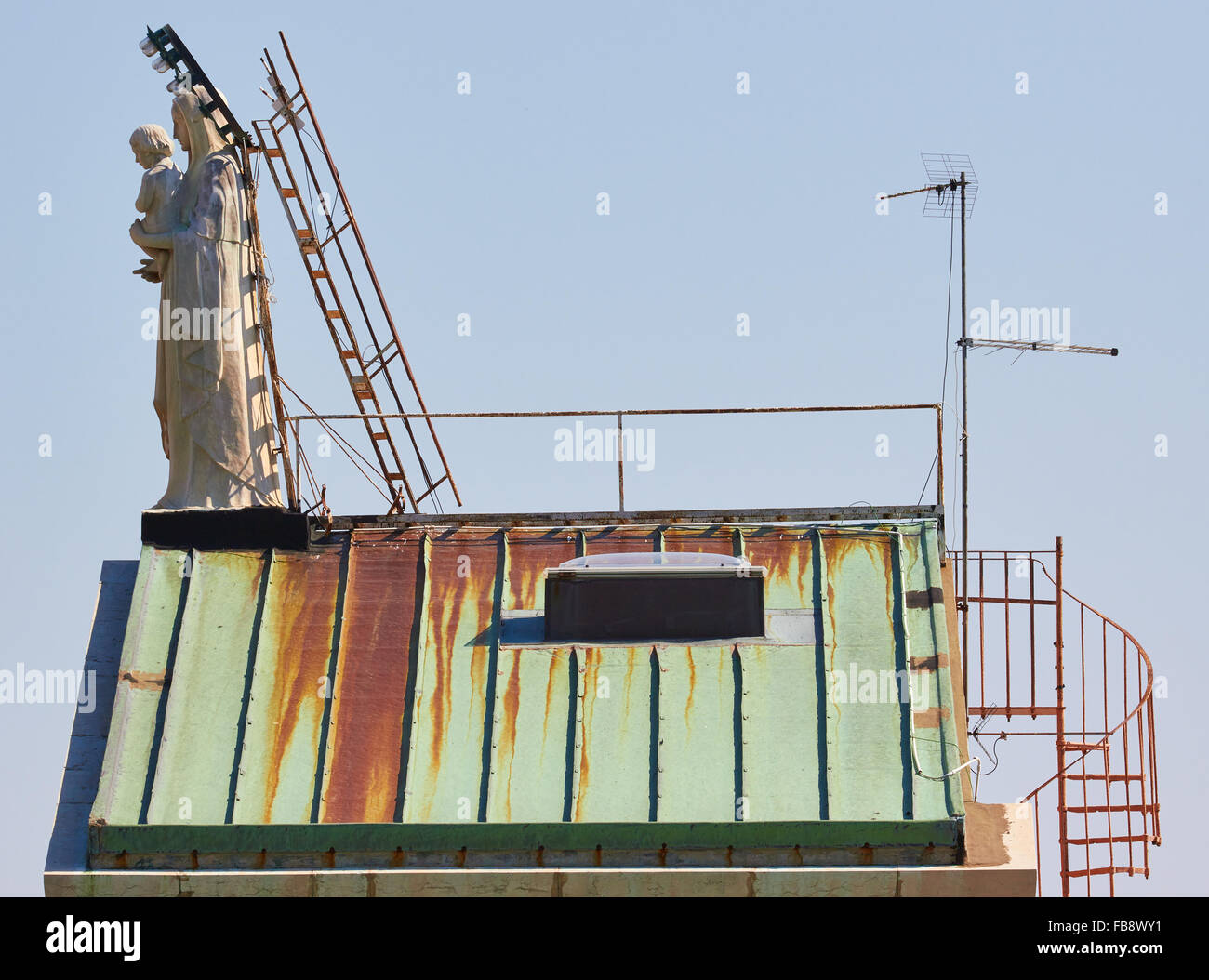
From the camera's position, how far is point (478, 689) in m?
23.1

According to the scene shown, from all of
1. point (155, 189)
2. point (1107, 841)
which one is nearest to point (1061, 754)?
point (1107, 841)

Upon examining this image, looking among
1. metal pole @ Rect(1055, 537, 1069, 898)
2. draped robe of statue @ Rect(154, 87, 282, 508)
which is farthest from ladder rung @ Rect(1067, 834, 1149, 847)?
draped robe of statue @ Rect(154, 87, 282, 508)

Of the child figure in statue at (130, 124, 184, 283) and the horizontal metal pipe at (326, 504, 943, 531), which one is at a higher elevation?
the child figure in statue at (130, 124, 184, 283)

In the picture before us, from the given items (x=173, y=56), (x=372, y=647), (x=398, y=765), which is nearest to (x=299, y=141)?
(x=173, y=56)

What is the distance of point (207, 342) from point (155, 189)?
202 cm

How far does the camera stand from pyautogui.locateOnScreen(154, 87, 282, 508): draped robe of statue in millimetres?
25438

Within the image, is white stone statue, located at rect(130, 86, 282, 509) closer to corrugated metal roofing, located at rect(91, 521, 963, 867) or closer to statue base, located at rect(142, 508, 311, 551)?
statue base, located at rect(142, 508, 311, 551)

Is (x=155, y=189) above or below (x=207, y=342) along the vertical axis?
above

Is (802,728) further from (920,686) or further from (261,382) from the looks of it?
(261,382)

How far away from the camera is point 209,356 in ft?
83.5

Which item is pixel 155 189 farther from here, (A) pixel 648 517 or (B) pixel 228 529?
(A) pixel 648 517

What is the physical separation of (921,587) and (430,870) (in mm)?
6405

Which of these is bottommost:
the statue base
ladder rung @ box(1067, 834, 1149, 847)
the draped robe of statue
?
ladder rung @ box(1067, 834, 1149, 847)

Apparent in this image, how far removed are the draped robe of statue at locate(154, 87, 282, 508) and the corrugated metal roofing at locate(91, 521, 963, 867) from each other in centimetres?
113
